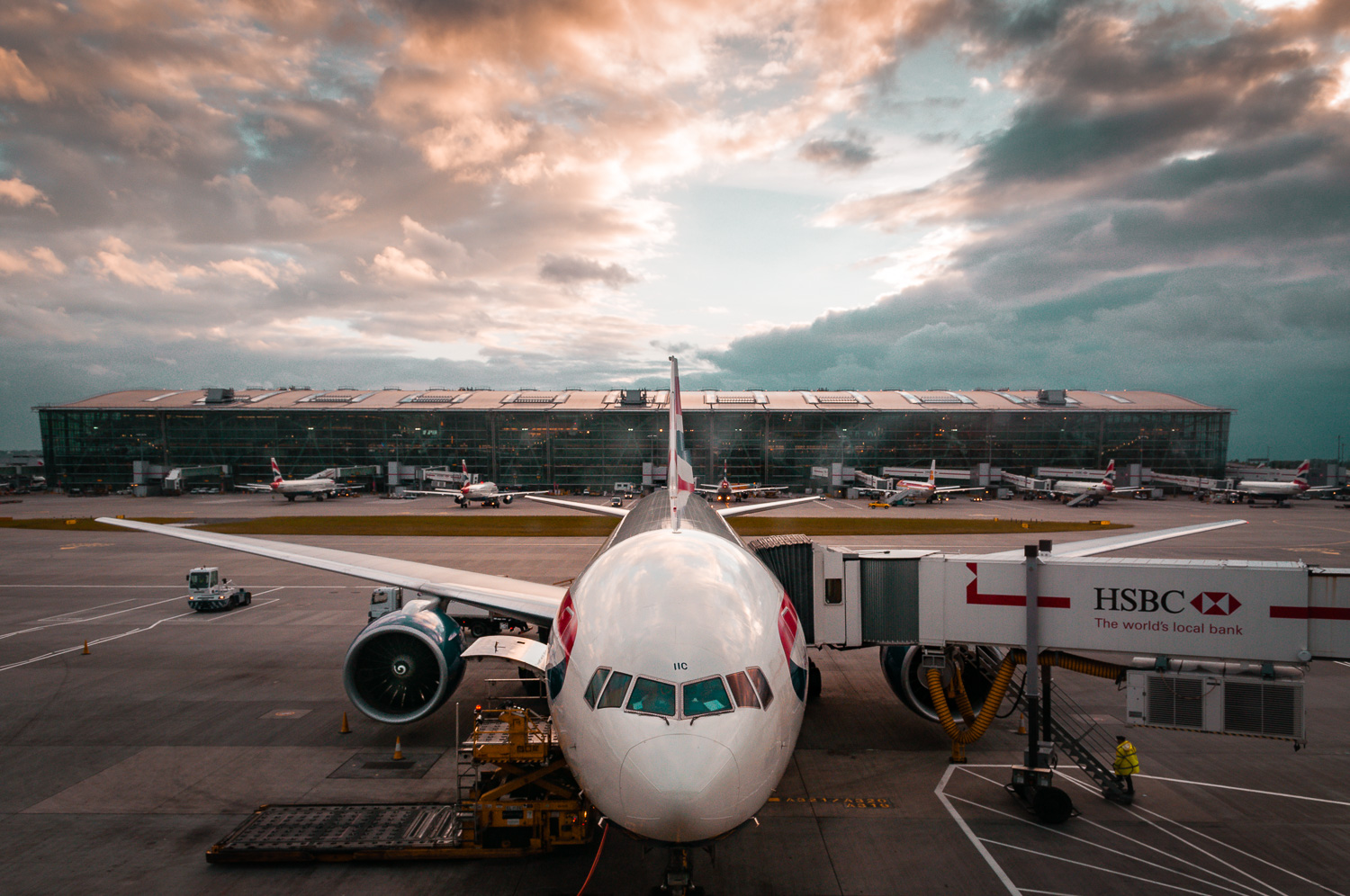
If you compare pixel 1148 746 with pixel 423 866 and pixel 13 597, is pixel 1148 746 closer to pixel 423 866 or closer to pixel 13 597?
pixel 423 866

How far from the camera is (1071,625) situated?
1292cm

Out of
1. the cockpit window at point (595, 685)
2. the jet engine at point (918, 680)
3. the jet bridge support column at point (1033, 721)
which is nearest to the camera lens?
the cockpit window at point (595, 685)

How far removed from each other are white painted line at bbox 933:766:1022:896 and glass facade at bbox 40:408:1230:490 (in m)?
88.8

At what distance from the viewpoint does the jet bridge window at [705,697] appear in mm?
7027

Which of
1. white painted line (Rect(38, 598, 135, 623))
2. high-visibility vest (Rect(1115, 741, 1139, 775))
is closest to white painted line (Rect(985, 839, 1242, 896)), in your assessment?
high-visibility vest (Rect(1115, 741, 1139, 775))

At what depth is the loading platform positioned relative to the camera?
10.8 metres

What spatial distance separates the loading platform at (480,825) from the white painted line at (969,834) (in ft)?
24.4

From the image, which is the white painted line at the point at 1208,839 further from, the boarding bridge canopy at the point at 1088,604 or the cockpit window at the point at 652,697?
the cockpit window at the point at 652,697

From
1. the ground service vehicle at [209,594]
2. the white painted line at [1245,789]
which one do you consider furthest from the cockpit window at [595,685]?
the ground service vehicle at [209,594]

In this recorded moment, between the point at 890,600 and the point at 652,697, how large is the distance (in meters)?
9.28

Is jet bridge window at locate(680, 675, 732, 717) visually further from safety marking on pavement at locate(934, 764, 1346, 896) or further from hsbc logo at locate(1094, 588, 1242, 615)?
hsbc logo at locate(1094, 588, 1242, 615)

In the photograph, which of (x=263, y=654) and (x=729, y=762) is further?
(x=263, y=654)

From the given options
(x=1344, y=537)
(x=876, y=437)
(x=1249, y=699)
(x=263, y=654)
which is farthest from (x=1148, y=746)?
(x=876, y=437)

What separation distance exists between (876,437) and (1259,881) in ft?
321
